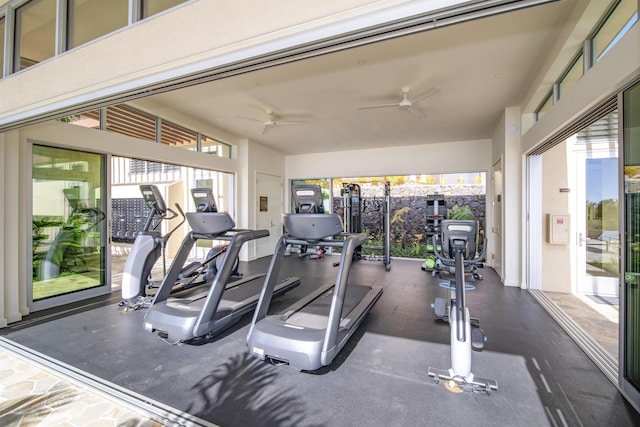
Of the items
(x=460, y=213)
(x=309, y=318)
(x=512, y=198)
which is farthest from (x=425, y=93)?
(x=460, y=213)

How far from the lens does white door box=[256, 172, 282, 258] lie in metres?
7.47

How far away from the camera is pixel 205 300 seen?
3.02 m

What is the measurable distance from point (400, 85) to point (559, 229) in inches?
123

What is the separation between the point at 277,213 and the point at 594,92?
702 cm

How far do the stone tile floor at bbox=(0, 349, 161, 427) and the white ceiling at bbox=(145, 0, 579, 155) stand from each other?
348 centimetres

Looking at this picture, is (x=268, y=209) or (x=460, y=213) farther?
(x=268, y=209)

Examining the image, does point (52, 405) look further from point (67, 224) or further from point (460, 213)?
point (460, 213)

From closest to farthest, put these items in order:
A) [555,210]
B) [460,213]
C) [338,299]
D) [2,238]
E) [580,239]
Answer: [338,299] → [2,238] → [580,239] → [555,210] → [460,213]

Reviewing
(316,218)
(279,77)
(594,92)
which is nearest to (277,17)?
(316,218)

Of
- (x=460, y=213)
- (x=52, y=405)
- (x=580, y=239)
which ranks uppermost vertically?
(x=460, y=213)

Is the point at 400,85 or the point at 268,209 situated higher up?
the point at 400,85

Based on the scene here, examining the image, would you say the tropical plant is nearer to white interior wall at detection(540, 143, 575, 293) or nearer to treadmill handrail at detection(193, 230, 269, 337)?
white interior wall at detection(540, 143, 575, 293)

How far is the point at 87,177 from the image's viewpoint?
4180 mm

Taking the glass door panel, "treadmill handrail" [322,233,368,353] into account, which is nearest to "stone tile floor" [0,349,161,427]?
"treadmill handrail" [322,233,368,353]
